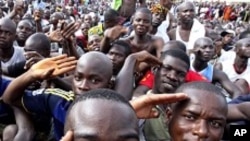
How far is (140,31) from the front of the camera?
5.04 meters

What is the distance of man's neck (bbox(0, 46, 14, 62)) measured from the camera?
177 inches

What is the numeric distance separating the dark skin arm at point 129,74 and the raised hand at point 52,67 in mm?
542

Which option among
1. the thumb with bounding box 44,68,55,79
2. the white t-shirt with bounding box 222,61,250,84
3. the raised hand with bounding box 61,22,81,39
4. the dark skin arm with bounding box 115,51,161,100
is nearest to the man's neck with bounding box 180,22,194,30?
the white t-shirt with bounding box 222,61,250,84

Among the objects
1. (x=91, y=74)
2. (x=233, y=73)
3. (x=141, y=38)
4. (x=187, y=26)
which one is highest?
(x=91, y=74)

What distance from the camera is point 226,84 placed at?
472 centimetres

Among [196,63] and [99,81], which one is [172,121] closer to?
[99,81]

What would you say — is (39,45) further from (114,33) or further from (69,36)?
(114,33)

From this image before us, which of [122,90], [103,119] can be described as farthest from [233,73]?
[103,119]

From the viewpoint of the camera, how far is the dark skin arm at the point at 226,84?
4.58 meters

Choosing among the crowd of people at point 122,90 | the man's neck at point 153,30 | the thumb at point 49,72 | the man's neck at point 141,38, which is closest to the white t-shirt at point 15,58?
the crowd of people at point 122,90

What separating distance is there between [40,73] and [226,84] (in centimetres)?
229

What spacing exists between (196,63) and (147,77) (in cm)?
105

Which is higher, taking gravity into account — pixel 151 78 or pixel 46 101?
pixel 46 101

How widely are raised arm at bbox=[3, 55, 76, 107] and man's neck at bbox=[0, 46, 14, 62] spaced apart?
1357mm
